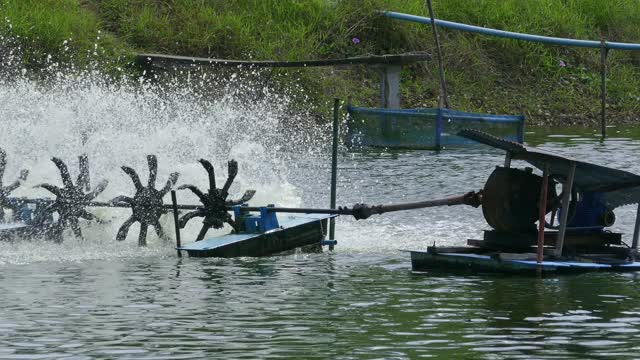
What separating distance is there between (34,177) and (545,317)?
11.2 metres

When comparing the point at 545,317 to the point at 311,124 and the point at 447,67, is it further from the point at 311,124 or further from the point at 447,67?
the point at 447,67

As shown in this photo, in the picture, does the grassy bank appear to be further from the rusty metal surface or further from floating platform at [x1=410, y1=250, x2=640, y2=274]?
the rusty metal surface

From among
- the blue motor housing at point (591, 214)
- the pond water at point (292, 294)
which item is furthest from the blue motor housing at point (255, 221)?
the blue motor housing at point (591, 214)

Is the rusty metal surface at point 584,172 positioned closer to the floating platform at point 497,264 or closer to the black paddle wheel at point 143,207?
the floating platform at point 497,264

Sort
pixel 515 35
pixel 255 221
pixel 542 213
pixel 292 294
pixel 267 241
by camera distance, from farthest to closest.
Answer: pixel 515 35 → pixel 255 221 → pixel 267 241 → pixel 542 213 → pixel 292 294

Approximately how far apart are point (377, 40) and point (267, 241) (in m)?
21.8

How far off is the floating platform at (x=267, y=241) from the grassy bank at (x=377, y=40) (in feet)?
52.2

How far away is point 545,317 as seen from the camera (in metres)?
15.2

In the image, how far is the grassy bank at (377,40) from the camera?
120 feet

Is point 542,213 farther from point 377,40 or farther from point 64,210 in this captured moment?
point 377,40

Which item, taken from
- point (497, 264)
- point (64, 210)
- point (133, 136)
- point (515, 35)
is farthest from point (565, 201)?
point (515, 35)

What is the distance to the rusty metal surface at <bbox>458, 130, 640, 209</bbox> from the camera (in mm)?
17406

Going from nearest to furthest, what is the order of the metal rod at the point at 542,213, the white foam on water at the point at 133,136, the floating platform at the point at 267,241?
1. the metal rod at the point at 542,213
2. the floating platform at the point at 267,241
3. the white foam on water at the point at 133,136

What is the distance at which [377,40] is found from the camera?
4088 cm
